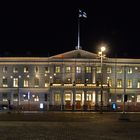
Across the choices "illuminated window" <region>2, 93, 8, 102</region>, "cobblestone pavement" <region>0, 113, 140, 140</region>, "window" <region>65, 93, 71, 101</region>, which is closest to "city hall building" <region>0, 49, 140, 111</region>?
"illuminated window" <region>2, 93, 8, 102</region>

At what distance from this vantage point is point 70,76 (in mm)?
122312

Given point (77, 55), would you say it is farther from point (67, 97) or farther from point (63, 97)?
point (63, 97)

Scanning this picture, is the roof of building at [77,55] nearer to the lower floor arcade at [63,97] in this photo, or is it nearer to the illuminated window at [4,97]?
the lower floor arcade at [63,97]

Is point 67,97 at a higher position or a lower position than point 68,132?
higher

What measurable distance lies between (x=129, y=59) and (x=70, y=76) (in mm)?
16536

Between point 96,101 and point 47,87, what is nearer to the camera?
point 96,101

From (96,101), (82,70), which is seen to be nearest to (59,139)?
(96,101)

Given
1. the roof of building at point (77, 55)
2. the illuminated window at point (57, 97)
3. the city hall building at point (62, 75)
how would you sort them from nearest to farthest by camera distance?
the illuminated window at point (57, 97) → the city hall building at point (62, 75) → the roof of building at point (77, 55)

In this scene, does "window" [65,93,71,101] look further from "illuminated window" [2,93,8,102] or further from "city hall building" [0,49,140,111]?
"illuminated window" [2,93,8,102]

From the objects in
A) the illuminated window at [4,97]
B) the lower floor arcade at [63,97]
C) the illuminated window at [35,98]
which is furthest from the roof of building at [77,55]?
the illuminated window at [4,97]

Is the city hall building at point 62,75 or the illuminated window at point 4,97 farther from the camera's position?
the illuminated window at point 4,97

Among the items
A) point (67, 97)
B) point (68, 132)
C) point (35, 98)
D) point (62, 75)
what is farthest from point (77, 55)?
point (68, 132)

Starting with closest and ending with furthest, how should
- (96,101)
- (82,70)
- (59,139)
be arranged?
(59,139) < (96,101) < (82,70)

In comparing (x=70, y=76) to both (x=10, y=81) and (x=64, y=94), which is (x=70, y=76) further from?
(x=10, y=81)
